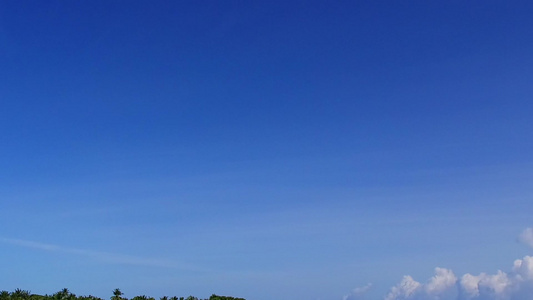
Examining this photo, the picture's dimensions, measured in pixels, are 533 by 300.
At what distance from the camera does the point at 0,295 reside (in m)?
76.2

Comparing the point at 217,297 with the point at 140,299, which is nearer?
the point at 140,299

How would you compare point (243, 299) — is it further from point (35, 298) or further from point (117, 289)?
point (35, 298)

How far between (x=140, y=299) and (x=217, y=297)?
20.5m

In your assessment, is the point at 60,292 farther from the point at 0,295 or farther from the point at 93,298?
the point at 0,295

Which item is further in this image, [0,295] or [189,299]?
[189,299]

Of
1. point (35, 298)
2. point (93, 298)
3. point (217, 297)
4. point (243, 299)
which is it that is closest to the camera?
point (35, 298)

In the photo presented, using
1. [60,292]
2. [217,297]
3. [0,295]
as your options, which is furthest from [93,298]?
[217,297]

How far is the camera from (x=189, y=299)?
9612 cm

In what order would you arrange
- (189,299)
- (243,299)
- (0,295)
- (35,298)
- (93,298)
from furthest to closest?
(243,299), (189,299), (93,298), (35,298), (0,295)

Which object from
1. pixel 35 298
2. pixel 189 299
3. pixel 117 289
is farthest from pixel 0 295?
pixel 189 299

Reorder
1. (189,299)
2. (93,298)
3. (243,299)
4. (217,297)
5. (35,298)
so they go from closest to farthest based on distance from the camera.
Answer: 1. (35,298)
2. (93,298)
3. (189,299)
4. (217,297)
5. (243,299)

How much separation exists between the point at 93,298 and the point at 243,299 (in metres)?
37.3

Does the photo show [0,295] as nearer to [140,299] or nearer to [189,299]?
[140,299]

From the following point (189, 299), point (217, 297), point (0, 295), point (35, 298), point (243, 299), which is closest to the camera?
point (0, 295)
